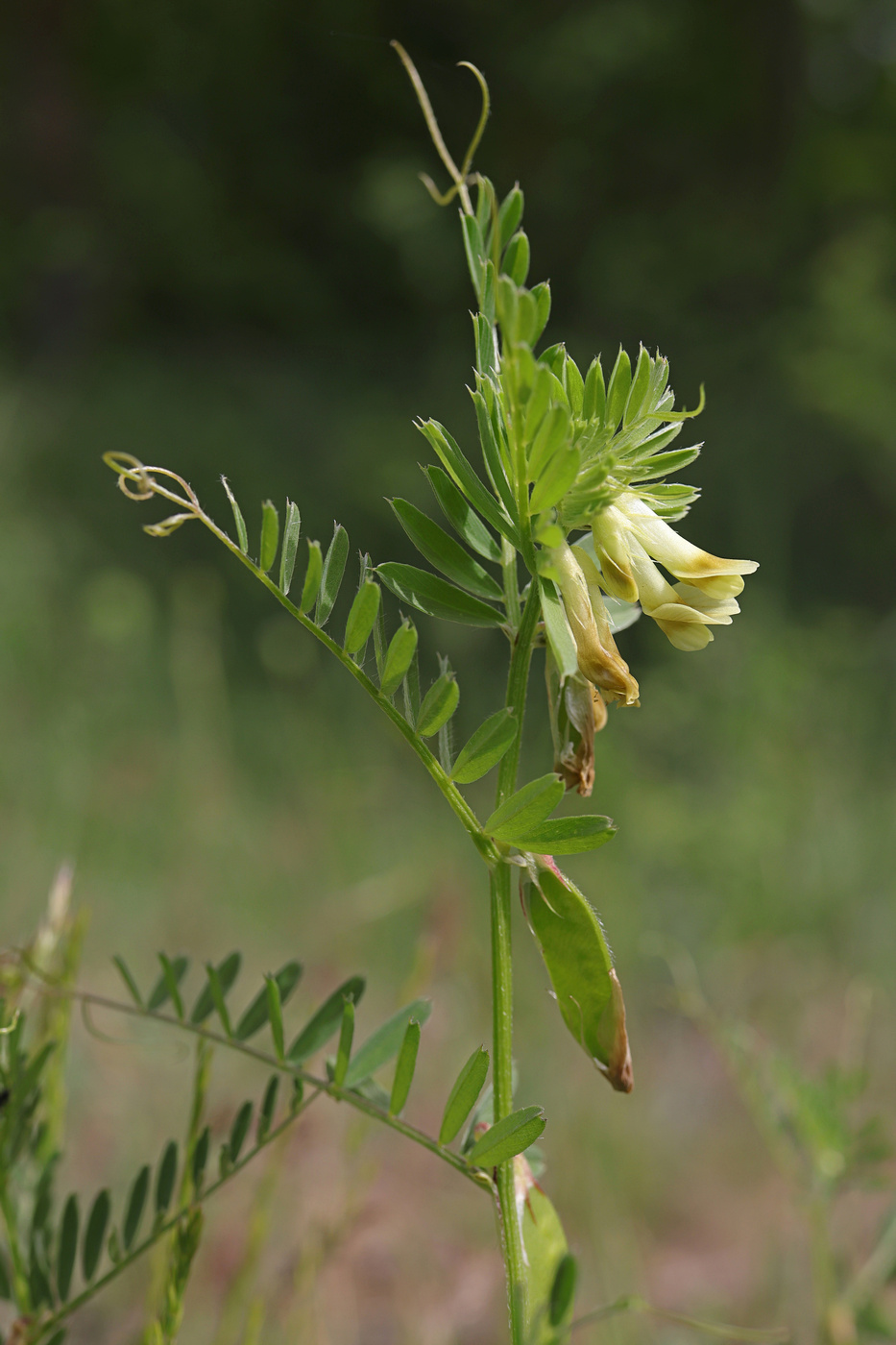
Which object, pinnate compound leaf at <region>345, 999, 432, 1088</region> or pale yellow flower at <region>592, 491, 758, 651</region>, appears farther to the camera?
pinnate compound leaf at <region>345, 999, 432, 1088</region>

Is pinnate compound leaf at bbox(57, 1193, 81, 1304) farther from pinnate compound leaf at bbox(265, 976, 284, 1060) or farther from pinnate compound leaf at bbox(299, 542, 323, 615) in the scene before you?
pinnate compound leaf at bbox(299, 542, 323, 615)

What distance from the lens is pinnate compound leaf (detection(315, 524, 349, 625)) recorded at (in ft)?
1.19

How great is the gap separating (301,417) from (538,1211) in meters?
4.54

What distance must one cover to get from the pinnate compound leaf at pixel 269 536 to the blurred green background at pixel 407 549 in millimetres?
273

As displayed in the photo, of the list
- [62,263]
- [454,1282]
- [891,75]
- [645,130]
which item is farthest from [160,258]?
[454,1282]

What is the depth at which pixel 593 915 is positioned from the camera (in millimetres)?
318

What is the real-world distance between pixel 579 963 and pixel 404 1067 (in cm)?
8

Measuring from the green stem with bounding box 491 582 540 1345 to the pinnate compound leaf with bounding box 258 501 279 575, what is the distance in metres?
0.08

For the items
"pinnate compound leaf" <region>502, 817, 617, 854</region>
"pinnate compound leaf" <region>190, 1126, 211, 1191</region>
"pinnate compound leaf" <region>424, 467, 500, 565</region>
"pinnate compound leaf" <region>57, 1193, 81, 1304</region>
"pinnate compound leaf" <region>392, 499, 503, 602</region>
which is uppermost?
"pinnate compound leaf" <region>424, 467, 500, 565</region>

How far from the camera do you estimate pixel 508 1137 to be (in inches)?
12.2

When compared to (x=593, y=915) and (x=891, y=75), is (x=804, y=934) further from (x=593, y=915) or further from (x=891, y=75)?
(x=891, y=75)

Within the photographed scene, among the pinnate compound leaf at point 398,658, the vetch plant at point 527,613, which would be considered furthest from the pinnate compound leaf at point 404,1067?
the pinnate compound leaf at point 398,658

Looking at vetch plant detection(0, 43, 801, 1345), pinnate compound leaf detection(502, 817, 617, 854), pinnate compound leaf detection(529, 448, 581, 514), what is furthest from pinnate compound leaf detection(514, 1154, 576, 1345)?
pinnate compound leaf detection(529, 448, 581, 514)

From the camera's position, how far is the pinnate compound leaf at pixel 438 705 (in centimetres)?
33
